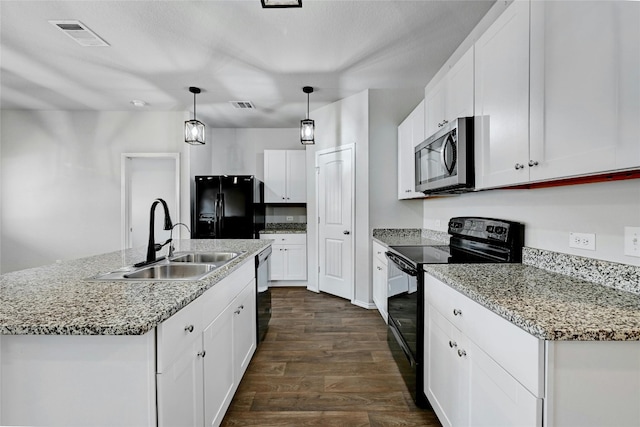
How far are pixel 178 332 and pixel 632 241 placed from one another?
5.70 feet

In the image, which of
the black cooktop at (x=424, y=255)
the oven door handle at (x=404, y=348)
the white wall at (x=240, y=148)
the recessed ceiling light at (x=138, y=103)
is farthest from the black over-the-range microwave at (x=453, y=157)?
the recessed ceiling light at (x=138, y=103)

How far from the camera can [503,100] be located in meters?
1.50

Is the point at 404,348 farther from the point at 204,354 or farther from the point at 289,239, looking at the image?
the point at 289,239

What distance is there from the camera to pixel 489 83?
1625 millimetres

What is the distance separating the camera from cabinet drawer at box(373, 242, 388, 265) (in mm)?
3047

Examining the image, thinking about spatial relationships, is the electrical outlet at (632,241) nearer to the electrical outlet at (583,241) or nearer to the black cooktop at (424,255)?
the electrical outlet at (583,241)

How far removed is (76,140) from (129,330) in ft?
16.4

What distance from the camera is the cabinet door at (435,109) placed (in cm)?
229

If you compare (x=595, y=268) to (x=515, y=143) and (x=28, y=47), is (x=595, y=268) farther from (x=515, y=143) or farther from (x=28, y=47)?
(x=28, y=47)

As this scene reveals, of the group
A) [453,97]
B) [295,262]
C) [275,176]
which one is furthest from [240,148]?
[453,97]

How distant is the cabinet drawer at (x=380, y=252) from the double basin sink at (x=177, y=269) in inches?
59.5

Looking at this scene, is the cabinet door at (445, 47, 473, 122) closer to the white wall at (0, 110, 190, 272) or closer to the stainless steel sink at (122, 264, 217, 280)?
the stainless steel sink at (122, 264, 217, 280)

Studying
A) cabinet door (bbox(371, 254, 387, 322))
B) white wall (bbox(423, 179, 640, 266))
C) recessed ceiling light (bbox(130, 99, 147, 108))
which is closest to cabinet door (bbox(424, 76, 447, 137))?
white wall (bbox(423, 179, 640, 266))

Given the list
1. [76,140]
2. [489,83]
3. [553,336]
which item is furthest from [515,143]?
[76,140]
